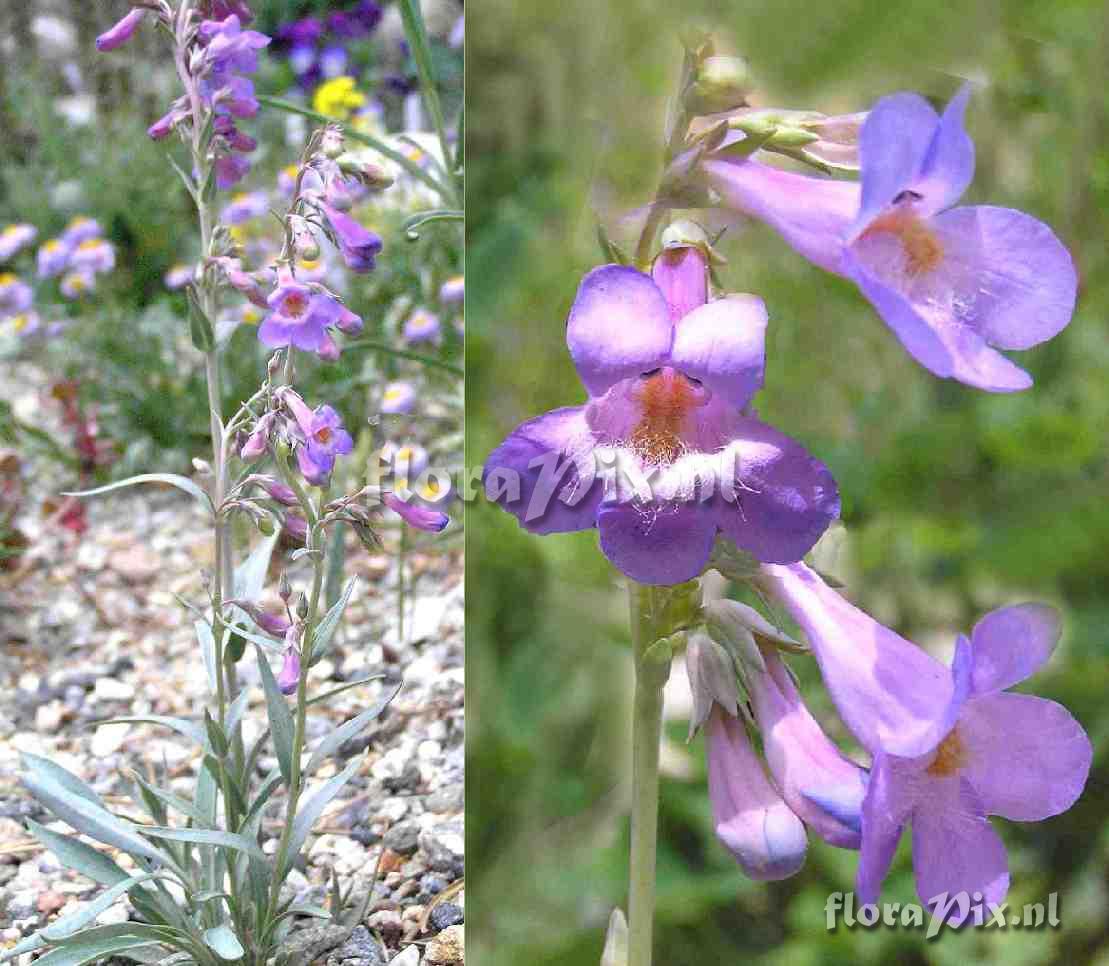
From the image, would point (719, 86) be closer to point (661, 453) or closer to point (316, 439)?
point (661, 453)

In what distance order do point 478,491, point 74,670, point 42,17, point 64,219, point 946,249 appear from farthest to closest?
point 42,17, point 64,219, point 74,670, point 478,491, point 946,249

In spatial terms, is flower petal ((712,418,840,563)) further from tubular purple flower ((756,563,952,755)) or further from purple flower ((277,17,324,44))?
purple flower ((277,17,324,44))

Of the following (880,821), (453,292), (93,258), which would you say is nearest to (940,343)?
(880,821)

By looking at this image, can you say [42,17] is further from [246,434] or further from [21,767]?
[246,434]

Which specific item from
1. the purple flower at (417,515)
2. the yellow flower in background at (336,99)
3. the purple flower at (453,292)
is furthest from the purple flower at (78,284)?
the purple flower at (417,515)

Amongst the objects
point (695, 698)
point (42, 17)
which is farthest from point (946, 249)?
point (42, 17)

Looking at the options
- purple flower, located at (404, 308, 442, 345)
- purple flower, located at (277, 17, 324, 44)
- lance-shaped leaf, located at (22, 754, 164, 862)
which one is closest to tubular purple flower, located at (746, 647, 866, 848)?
lance-shaped leaf, located at (22, 754, 164, 862)
